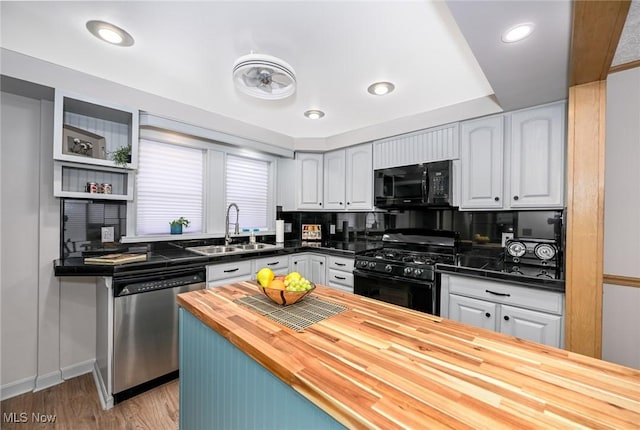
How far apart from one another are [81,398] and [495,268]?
3302 mm

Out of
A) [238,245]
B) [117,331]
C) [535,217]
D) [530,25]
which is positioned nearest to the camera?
[530,25]

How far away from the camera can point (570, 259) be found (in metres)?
1.78

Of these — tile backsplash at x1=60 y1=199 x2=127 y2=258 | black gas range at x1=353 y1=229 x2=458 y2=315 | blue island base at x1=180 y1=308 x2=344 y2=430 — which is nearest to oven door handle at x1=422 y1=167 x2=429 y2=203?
black gas range at x1=353 y1=229 x2=458 y2=315

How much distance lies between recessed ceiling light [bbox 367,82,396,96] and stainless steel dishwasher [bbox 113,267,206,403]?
2.22 metres

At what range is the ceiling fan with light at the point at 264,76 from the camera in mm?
1460

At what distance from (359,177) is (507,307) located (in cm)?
207

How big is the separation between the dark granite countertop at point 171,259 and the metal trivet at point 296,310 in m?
1.13

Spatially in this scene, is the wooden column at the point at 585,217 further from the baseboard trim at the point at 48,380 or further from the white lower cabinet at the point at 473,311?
the baseboard trim at the point at 48,380

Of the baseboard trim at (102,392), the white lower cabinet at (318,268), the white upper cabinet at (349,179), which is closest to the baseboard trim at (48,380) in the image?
the baseboard trim at (102,392)

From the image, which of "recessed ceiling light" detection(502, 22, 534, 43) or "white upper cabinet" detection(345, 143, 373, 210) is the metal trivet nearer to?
"recessed ceiling light" detection(502, 22, 534, 43)

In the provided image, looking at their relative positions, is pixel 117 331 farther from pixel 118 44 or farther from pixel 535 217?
pixel 535 217

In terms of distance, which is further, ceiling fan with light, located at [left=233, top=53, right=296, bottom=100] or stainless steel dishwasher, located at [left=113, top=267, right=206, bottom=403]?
stainless steel dishwasher, located at [left=113, top=267, right=206, bottom=403]

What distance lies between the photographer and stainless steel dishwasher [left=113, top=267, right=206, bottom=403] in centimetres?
196

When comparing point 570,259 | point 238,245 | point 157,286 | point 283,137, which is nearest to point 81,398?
point 157,286
